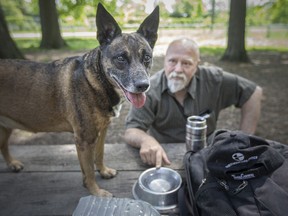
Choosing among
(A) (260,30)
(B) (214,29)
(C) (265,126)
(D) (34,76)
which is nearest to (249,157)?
(D) (34,76)

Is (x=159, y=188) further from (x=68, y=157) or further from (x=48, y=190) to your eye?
(x=68, y=157)

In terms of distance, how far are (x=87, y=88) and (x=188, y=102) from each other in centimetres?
133

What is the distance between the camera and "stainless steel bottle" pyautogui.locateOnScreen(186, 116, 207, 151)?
206 cm

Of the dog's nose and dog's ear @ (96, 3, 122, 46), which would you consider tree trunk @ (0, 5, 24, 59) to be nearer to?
dog's ear @ (96, 3, 122, 46)

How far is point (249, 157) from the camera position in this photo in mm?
1473

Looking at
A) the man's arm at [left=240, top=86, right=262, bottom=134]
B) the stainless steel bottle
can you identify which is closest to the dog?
the stainless steel bottle

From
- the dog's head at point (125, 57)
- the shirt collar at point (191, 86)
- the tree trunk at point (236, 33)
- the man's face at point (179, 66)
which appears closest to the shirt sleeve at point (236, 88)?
the shirt collar at point (191, 86)

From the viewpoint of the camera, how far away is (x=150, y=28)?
201 cm

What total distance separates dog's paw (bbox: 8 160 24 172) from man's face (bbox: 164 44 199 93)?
1518mm

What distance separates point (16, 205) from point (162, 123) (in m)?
1.63

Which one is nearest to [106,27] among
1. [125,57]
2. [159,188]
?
[125,57]

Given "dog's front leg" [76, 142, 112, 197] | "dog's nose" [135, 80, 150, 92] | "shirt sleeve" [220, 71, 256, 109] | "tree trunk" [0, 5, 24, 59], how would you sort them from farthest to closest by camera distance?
1. "tree trunk" [0, 5, 24, 59]
2. "shirt sleeve" [220, 71, 256, 109]
3. "dog's front leg" [76, 142, 112, 197]
4. "dog's nose" [135, 80, 150, 92]

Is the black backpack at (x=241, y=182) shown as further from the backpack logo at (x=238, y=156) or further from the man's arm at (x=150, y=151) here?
the man's arm at (x=150, y=151)

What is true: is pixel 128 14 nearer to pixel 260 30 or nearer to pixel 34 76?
pixel 34 76
